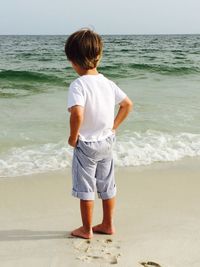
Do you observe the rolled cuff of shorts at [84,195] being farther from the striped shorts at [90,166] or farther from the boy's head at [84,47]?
the boy's head at [84,47]

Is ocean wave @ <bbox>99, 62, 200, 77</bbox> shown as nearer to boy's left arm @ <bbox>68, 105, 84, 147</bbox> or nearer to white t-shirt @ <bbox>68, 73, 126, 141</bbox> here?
white t-shirt @ <bbox>68, 73, 126, 141</bbox>

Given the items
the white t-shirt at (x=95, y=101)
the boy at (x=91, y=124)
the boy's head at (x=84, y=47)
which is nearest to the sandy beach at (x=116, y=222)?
the boy at (x=91, y=124)

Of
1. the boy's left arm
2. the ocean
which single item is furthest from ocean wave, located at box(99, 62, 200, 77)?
the boy's left arm

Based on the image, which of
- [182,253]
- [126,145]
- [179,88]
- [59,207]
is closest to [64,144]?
[126,145]

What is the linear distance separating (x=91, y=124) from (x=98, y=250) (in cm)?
83

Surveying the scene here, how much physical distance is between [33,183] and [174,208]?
1414mm

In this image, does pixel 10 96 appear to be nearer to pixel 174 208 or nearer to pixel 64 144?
pixel 64 144

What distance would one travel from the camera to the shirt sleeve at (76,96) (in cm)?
268

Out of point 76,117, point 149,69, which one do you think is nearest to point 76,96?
point 76,117

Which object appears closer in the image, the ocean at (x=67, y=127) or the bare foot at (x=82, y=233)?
the bare foot at (x=82, y=233)

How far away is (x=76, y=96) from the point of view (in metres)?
2.69

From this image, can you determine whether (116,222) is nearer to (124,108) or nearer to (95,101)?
(124,108)

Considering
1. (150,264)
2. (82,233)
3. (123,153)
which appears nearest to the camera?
(150,264)

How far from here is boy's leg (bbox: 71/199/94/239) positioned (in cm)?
A: 299
